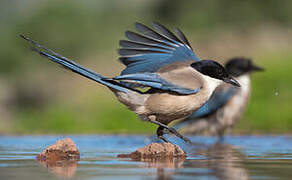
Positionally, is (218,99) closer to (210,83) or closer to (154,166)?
(210,83)

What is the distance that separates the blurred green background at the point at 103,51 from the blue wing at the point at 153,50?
4.83 metres

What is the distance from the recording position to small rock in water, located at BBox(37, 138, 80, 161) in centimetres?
533

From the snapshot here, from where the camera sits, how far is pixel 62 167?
15.2 feet

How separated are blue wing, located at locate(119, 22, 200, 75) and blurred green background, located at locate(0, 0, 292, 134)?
4.83 m

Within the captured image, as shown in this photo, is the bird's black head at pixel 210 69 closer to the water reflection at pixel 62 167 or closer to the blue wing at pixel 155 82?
the blue wing at pixel 155 82

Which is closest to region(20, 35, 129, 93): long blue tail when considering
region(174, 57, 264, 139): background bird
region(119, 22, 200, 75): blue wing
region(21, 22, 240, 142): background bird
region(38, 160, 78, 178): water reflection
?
region(21, 22, 240, 142): background bird

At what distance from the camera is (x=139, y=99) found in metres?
5.88

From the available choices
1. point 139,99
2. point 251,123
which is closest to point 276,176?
point 139,99

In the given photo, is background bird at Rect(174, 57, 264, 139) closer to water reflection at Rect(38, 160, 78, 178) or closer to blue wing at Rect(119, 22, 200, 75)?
blue wing at Rect(119, 22, 200, 75)

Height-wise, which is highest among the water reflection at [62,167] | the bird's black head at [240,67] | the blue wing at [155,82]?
the bird's black head at [240,67]

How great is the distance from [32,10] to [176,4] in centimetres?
500

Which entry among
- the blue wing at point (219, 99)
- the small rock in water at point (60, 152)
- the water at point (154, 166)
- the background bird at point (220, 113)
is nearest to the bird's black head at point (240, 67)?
the background bird at point (220, 113)

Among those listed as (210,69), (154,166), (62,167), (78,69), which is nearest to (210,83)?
(210,69)

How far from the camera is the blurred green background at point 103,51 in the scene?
11.9 m
